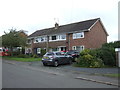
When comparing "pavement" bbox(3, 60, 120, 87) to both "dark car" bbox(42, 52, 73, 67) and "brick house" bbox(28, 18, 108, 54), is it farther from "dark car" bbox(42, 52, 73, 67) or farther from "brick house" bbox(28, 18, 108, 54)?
"brick house" bbox(28, 18, 108, 54)

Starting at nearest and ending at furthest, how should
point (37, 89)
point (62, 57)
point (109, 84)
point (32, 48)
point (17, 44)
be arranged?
1. point (37, 89)
2. point (109, 84)
3. point (62, 57)
4. point (17, 44)
5. point (32, 48)

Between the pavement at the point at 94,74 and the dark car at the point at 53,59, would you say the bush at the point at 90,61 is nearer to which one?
the pavement at the point at 94,74

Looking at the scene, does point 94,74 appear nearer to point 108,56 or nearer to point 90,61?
point 90,61

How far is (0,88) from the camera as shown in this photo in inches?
255

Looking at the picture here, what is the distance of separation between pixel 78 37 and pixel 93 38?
9.36 feet

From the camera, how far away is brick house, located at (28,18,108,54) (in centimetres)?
2678

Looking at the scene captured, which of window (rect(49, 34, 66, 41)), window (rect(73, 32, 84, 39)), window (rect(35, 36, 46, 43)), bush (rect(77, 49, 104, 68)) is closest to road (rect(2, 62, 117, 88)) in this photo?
bush (rect(77, 49, 104, 68))

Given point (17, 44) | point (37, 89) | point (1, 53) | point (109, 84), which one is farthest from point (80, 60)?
point (1, 53)

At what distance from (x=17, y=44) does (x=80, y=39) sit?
12.3m

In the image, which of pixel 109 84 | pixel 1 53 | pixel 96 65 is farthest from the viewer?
pixel 1 53

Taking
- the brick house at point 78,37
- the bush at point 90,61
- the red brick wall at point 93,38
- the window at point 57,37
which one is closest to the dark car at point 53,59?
the bush at point 90,61

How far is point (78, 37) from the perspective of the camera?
27828mm

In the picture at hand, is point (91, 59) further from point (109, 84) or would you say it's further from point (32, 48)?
point (32, 48)

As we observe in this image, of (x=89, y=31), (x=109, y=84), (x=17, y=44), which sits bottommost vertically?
(x=109, y=84)
